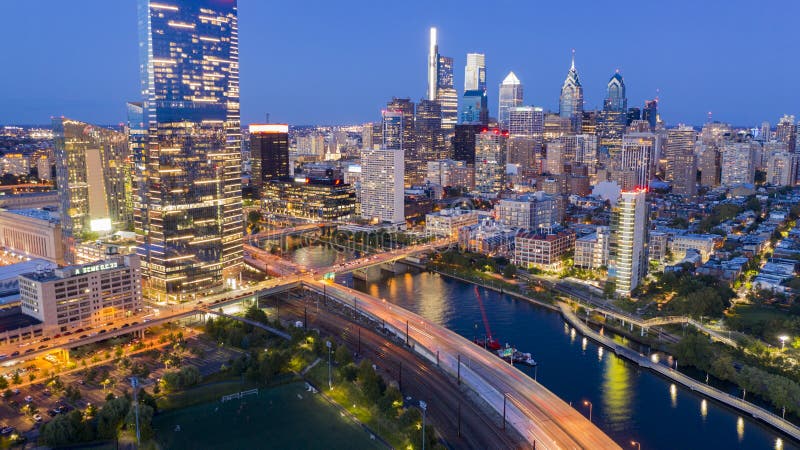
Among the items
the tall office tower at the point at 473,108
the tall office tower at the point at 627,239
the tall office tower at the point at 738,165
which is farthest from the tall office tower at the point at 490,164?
the tall office tower at the point at 473,108

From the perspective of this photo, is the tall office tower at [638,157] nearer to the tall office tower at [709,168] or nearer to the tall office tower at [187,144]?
the tall office tower at [709,168]

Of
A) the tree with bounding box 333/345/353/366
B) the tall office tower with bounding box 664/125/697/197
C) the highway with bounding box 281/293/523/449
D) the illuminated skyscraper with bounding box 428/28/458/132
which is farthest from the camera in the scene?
the illuminated skyscraper with bounding box 428/28/458/132

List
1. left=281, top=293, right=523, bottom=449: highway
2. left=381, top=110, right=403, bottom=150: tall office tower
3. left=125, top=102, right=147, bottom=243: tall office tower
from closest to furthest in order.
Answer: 1. left=281, top=293, right=523, bottom=449: highway
2. left=125, top=102, right=147, bottom=243: tall office tower
3. left=381, top=110, right=403, bottom=150: tall office tower

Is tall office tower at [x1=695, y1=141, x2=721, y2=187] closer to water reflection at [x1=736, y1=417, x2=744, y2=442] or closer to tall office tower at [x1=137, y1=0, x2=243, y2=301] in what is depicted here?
water reflection at [x1=736, y1=417, x2=744, y2=442]

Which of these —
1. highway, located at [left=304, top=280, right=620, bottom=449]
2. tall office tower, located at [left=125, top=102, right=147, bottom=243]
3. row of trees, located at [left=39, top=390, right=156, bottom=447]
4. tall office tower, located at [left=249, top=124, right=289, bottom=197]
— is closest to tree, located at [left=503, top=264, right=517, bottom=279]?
→ highway, located at [left=304, top=280, right=620, bottom=449]

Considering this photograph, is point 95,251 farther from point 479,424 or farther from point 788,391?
point 788,391

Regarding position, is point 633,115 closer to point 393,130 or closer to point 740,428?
point 393,130

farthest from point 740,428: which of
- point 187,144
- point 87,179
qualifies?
point 87,179
